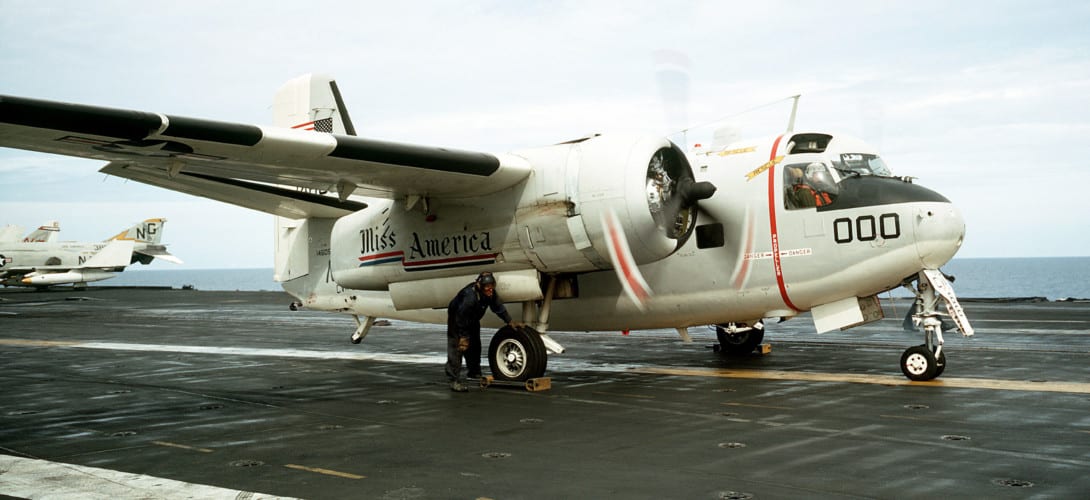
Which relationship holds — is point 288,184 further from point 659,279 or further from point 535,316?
point 659,279

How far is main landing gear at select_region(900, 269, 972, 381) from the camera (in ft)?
40.9

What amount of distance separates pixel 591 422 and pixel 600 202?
11.5ft

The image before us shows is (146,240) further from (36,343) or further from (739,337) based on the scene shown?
(739,337)

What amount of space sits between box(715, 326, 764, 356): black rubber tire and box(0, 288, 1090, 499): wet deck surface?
1.39ft

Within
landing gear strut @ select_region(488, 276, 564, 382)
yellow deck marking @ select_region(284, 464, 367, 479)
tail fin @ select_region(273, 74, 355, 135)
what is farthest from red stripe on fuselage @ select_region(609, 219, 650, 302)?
tail fin @ select_region(273, 74, 355, 135)

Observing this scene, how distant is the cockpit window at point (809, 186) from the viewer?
42.8ft

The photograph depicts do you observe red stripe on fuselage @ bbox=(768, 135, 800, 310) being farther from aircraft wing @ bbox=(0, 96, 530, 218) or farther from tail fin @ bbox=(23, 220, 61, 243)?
tail fin @ bbox=(23, 220, 61, 243)

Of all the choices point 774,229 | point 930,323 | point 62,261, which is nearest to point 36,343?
point 774,229

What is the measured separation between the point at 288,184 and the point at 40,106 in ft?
16.9

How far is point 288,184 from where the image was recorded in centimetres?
1398

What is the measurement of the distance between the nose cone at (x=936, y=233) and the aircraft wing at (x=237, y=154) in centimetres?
570

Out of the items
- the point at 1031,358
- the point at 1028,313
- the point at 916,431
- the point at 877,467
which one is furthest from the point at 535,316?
the point at 1028,313

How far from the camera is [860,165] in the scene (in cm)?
1318

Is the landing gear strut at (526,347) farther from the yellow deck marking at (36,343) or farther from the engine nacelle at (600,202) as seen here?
the yellow deck marking at (36,343)
